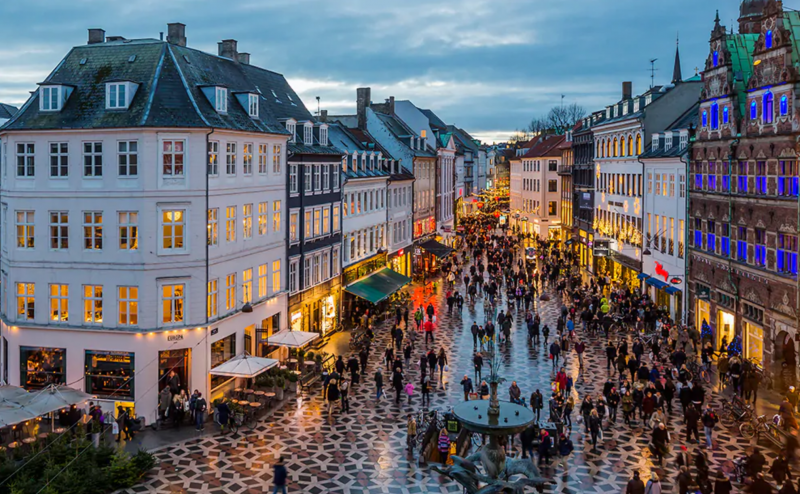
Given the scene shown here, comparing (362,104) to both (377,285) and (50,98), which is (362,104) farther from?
(50,98)

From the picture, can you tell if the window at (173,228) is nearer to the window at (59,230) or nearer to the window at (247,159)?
the window at (59,230)

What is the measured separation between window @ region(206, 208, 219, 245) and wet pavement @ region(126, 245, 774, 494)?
7016 millimetres

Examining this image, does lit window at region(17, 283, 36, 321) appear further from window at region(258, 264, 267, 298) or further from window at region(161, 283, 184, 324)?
window at region(258, 264, 267, 298)

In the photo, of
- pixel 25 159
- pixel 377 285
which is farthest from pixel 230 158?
pixel 377 285

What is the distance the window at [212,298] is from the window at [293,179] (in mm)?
8372

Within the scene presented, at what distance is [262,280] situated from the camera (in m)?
33.1

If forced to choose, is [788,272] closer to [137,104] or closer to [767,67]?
[767,67]

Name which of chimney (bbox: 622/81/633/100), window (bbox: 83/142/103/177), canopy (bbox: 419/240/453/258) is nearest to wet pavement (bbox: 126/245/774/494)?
window (bbox: 83/142/103/177)

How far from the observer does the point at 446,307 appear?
160 feet

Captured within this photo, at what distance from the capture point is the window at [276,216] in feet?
112

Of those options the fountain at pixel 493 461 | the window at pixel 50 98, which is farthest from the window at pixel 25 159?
the fountain at pixel 493 461

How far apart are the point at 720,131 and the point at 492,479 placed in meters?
26.4

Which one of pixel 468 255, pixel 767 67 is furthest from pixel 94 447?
pixel 468 255

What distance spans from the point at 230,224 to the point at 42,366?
874cm
